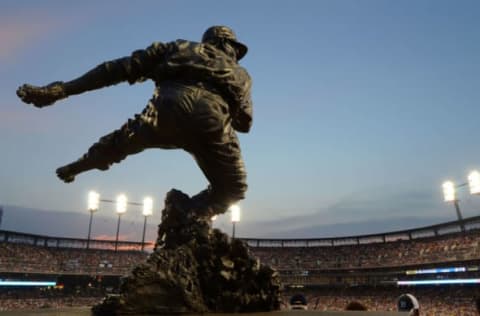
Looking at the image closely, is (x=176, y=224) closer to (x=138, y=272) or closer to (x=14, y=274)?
(x=138, y=272)

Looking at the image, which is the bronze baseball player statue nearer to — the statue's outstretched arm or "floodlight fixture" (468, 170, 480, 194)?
the statue's outstretched arm

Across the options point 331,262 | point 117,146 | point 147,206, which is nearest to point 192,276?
point 117,146

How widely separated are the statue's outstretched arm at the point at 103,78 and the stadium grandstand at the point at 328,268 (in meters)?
29.8

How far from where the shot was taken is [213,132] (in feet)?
12.4

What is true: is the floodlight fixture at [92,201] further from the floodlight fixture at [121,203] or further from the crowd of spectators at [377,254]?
the crowd of spectators at [377,254]

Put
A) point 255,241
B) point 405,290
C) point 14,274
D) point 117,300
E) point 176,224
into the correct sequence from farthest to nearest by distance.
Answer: point 255,241 < point 405,290 < point 14,274 < point 176,224 < point 117,300

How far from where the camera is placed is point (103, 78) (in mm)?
3777

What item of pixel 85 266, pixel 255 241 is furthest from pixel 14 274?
pixel 255 241

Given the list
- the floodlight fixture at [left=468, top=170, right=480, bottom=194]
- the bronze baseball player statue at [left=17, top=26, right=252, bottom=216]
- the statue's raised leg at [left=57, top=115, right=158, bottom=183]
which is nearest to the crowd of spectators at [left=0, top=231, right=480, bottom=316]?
the floodlight fixture at [left=468, top=170, right=480, bottom=194]

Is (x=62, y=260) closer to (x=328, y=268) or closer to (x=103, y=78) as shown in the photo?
(x=328, y=268)

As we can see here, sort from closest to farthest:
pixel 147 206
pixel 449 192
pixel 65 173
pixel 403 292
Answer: pixel 65 173 < pixel 449 192 < pixel 147 206 < pixel 403 292

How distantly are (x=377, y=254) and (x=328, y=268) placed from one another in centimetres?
505

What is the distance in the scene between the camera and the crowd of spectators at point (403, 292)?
2855cm

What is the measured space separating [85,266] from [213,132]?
117 ft
